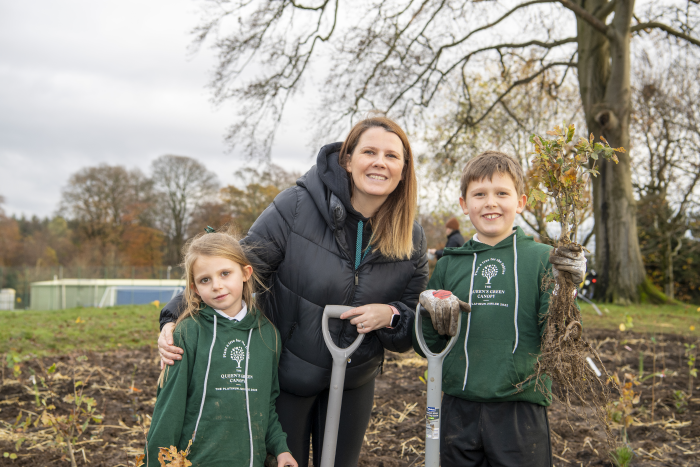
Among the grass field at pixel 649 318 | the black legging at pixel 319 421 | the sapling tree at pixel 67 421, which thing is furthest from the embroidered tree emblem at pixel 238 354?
the grass field at pixel 649 318

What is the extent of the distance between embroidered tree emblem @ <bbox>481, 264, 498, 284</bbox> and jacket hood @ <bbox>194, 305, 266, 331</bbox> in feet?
3.36

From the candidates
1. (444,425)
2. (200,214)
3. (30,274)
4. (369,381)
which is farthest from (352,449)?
(200,214)

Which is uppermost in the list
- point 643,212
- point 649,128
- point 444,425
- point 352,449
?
point 649,128

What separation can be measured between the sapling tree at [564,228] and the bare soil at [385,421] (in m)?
0.45

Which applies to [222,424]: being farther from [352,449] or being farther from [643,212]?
[643,212]

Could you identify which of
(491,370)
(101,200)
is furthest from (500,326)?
(101,200)

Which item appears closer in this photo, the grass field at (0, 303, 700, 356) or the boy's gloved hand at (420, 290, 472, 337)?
the boy's gloved hand at (420, 290, 472, 337)

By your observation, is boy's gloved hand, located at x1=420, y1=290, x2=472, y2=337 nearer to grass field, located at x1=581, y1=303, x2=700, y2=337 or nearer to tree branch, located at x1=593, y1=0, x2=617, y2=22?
grass field, located at x1=581, y1=303, x2=700, y2=337

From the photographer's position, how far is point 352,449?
2.51m

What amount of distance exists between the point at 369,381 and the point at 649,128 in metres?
21.0

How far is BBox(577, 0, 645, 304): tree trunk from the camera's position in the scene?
38.9 ft

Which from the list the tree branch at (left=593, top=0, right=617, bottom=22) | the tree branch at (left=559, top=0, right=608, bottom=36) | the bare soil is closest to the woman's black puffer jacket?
the bare soil

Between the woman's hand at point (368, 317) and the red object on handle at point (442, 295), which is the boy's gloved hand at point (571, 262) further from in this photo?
the woman's hand at point (368, 317)

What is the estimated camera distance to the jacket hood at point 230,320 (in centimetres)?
216
